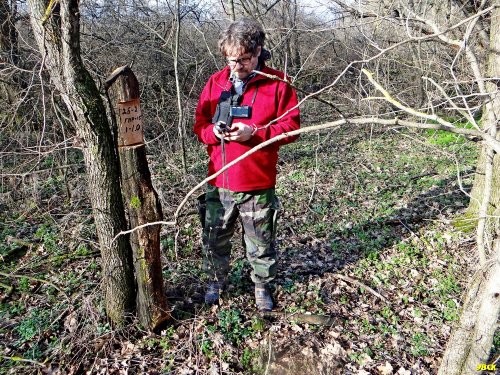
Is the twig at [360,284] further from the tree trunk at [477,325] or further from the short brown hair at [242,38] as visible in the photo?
the short brown hair at [242,38]

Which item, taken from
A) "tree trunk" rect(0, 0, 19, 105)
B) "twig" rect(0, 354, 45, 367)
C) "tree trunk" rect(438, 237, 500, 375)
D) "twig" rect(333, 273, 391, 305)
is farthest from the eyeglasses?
"tree trunk" rect(0, 0, 19, 105)

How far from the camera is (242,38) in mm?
2430

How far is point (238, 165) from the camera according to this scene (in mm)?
2695

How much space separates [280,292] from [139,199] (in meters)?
1.66

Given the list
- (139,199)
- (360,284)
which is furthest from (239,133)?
(360,284)

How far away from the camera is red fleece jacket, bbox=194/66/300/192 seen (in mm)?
2607

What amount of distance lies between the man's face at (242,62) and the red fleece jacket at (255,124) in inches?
3.3

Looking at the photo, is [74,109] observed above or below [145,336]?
above

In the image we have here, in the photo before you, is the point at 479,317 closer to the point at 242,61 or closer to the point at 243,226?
the point at 243,226

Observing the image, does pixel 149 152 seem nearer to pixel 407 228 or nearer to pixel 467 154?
pixel 407 228

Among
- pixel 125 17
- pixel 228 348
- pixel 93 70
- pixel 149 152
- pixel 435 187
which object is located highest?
pixel 125 17

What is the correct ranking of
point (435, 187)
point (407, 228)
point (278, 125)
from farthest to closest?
point (435, 187) → point (407, 228) → point (278, 125)

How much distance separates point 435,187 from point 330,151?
2.64 meters

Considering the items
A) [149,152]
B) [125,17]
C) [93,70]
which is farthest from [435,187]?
[125,17]
